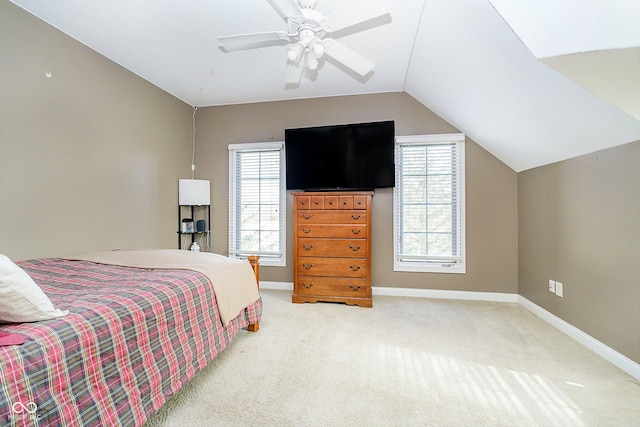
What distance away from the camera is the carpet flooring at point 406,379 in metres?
1.50

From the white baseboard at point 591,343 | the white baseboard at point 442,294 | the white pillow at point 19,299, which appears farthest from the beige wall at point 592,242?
the white pillow at point 19,299

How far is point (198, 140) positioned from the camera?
169 inches

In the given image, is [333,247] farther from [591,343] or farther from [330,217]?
[591,343]

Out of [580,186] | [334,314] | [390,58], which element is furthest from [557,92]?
[334,314]

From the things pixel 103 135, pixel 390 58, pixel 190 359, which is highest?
pixel 390 58

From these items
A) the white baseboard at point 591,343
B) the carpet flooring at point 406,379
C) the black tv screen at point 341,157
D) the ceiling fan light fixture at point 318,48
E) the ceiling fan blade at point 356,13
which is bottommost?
the carpet flooring at point 406,379

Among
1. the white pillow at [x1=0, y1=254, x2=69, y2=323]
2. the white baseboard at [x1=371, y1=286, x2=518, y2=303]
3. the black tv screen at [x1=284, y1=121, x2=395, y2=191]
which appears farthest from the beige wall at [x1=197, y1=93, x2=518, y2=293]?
the white pillow at [x1=0, y1=254, x2=69, y2=323]

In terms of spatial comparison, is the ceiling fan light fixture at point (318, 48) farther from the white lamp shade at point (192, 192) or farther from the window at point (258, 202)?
the white lamp shade at point (192, 192)

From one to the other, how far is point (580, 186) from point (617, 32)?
1438 millimetres

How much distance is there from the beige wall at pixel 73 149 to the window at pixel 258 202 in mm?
912

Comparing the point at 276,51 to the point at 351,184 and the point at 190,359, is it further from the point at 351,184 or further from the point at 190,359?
the point at 190,359

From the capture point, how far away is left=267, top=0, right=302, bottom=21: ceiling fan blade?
5.56 ft

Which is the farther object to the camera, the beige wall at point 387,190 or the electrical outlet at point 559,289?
the beige wall at point 387,190

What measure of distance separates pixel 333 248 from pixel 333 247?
12 mm
